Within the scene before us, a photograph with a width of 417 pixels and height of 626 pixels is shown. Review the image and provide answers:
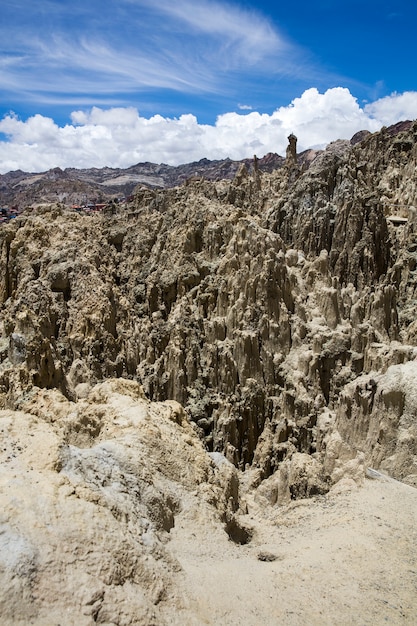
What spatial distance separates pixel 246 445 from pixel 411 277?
1596 cm

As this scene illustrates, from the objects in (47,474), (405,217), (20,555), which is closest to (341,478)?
(47,474)

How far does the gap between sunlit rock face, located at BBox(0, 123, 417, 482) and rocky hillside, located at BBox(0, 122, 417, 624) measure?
0.09m

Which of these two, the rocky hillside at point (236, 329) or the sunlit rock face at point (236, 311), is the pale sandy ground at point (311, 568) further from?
the sunlit rock face at point (236, 311)

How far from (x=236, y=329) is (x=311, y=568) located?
1752cm

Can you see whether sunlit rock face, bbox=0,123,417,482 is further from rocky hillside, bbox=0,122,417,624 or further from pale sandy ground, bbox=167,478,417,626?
pale sandy ground, bbox=167,478,417,626

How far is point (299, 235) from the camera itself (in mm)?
33750

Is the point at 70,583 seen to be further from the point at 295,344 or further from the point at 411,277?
the point at 411,277

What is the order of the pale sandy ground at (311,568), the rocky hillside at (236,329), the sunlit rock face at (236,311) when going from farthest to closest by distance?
the sunlit rock face at (236,311) < the rocky hillside at (236,329) < the pale sandy ground at (311,568)

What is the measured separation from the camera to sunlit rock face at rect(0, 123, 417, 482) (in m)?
25.7

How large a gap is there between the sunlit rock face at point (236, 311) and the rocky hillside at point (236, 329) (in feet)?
0.31

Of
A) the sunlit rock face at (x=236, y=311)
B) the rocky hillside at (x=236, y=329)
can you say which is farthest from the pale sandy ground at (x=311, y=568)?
the sunlit rock face at (x=236, y=311)

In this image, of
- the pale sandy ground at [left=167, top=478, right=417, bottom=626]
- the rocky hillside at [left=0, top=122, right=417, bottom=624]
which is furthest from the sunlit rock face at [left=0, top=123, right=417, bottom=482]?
the pale sandy ground at [left=167, top=478, right=417, bottom=626]

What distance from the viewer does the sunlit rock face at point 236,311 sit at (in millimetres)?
25688

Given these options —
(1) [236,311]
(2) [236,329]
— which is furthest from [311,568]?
(1) [236,311]
